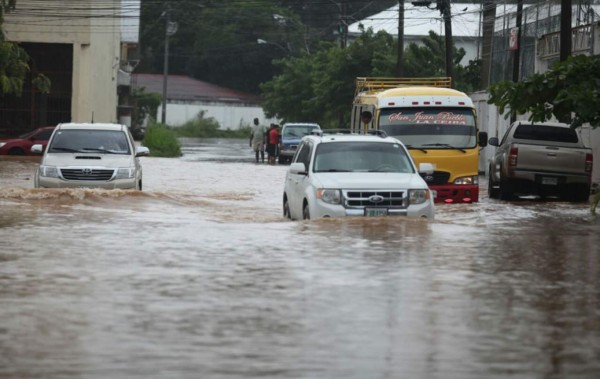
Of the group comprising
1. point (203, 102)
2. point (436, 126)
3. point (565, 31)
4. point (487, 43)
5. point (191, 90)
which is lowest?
point (436, 126)

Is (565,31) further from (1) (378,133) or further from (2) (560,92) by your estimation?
(1) (378,133)

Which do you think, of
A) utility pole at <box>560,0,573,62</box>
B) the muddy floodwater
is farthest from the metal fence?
the muddy floodwater

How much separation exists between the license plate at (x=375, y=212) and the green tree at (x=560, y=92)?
22.0 ft

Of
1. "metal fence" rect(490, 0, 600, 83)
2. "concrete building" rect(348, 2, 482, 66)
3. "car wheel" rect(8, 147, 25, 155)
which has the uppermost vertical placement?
"concrete building" rect(348, 2, 482, 66)

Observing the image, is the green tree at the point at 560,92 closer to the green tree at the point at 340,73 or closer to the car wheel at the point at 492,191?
the car wheel at the point at 492,191

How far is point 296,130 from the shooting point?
50312 millimetres

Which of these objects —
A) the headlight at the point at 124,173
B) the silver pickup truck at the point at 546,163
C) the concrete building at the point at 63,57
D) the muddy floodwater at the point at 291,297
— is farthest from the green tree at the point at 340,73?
the muddy floodwater at the point at 291,297

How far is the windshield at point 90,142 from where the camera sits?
22969mm

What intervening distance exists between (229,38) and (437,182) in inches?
3105

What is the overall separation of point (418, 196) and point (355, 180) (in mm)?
875

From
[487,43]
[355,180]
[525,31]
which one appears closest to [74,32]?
[487,43]

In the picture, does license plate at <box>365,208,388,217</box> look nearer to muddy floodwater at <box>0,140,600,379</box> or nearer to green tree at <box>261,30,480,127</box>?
muddy floodwater at <box>0,140,600,379</box>

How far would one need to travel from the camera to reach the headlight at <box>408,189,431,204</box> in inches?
672

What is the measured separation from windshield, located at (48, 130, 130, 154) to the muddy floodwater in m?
2.65
